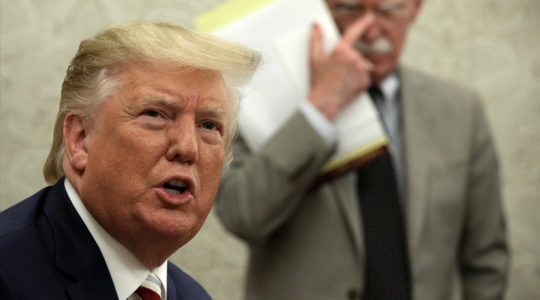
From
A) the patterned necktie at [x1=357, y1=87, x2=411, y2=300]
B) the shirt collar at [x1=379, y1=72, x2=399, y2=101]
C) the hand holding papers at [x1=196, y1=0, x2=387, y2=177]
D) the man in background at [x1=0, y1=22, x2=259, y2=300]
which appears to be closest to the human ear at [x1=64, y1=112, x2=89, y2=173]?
the man in background at [x1=0, y1=22, x2=259, y2=300]

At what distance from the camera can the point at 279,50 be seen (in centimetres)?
114

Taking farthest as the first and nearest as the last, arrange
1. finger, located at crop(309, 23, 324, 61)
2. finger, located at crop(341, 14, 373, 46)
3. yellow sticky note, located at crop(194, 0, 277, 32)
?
finger, located at crop(341, 14, 373, 46)
finger, located at crop(309, 23, 324, 61)
yellow sticky note, located at crop(194, 0, 277, 32)

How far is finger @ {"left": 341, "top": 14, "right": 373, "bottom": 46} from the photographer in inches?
49.8

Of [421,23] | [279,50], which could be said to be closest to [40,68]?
[279,50]

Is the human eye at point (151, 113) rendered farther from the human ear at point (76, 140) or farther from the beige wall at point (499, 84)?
the beige wall at point (499, 84)

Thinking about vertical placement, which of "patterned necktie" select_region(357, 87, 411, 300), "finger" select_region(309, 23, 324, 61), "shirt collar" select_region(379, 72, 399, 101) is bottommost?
"patterned necktie" select_region(357, 87, 411, 300)

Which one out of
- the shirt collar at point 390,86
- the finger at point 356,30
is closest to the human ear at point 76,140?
the finger at point 356,30

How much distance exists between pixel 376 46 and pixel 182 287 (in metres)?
0.88

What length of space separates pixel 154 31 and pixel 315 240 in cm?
91

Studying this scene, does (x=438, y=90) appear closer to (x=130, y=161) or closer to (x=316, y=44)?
(x=316, y=44)

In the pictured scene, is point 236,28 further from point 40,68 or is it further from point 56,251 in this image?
point 56,251

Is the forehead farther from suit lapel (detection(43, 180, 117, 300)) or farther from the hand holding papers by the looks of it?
the hand holding papers

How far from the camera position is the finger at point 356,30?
126 centimetres

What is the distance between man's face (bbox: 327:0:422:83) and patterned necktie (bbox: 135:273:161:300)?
0.86 m
